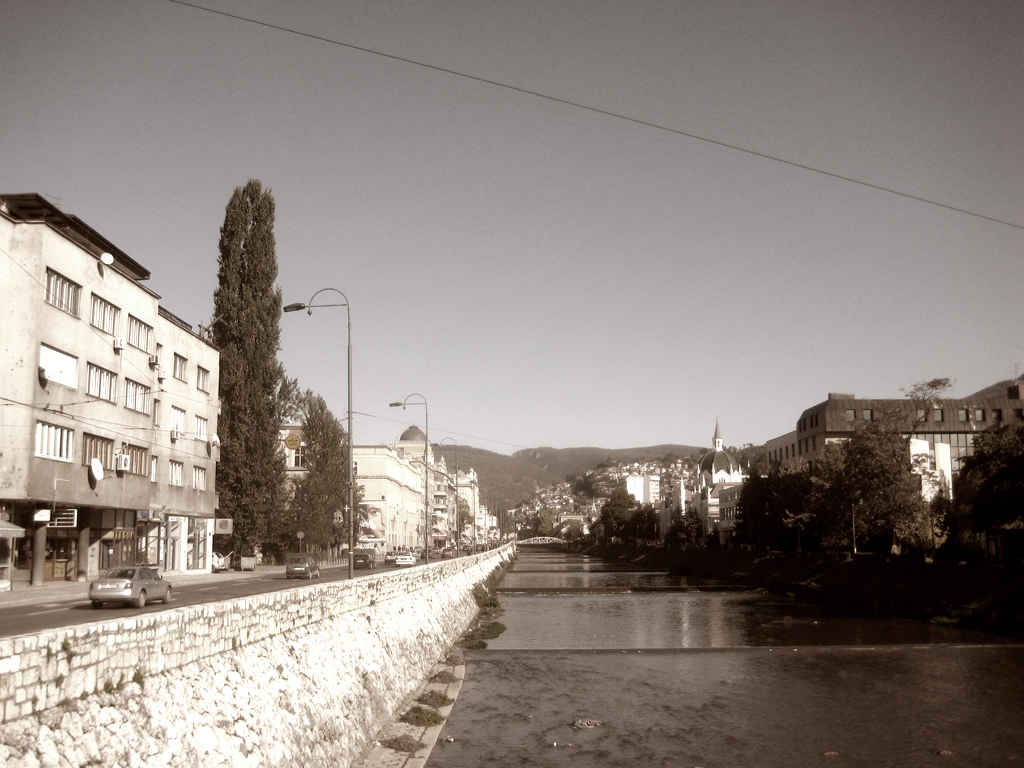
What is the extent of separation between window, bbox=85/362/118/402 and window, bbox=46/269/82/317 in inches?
130

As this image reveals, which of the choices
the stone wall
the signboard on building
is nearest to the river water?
the stone wall

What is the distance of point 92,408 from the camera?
1780 inches

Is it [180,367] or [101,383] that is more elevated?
[180,367]

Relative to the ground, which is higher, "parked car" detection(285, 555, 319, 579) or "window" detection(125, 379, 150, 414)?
"window" detection(125, 379, 150, 414)

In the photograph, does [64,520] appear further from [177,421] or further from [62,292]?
[177,421]

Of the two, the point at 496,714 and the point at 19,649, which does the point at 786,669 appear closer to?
the point at 496,714

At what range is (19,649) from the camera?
7.87 meters

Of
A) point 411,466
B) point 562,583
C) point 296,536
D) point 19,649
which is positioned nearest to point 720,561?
point 562,583

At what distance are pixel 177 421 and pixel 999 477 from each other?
48.0 m

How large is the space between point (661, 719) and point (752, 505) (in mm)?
78091

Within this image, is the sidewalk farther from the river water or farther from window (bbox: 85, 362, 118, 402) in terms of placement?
the river water

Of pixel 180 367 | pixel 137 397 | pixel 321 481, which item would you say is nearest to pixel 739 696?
pixel 137 397

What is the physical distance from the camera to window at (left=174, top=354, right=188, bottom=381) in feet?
190

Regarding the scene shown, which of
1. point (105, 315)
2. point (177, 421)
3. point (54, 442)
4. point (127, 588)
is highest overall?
point (105, 315)
